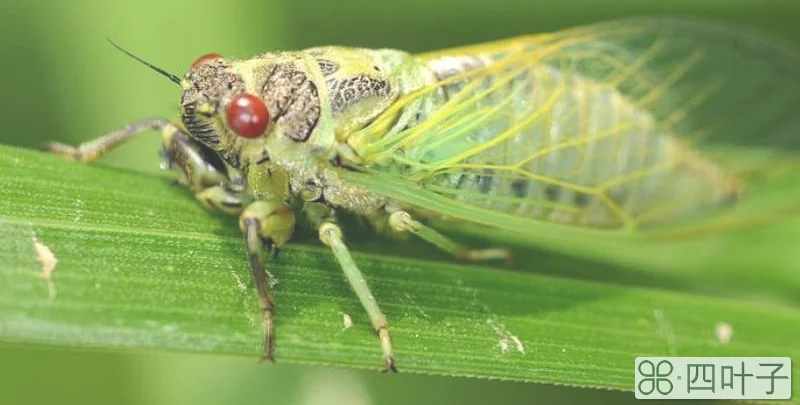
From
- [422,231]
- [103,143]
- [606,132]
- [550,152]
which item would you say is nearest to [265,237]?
[422,231]

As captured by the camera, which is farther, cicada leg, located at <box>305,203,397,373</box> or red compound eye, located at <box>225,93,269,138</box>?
red compound eye, located at <box>225,93,269,138</box>

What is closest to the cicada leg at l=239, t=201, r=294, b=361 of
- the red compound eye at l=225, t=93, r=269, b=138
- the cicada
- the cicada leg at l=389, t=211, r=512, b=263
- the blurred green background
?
the cicada

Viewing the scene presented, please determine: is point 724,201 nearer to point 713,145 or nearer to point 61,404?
point 713,145

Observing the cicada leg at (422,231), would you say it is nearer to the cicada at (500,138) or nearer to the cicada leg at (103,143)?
the cicada at (500,138)

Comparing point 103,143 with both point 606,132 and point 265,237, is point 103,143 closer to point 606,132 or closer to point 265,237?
point 265,237

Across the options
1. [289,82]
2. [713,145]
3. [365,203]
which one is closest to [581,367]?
[365,203]

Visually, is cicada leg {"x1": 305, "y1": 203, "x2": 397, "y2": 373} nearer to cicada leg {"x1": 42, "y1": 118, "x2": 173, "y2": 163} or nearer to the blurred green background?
cicada leg {"x1": 42, "y1": 118, "x2": 173, "y2": 163}
